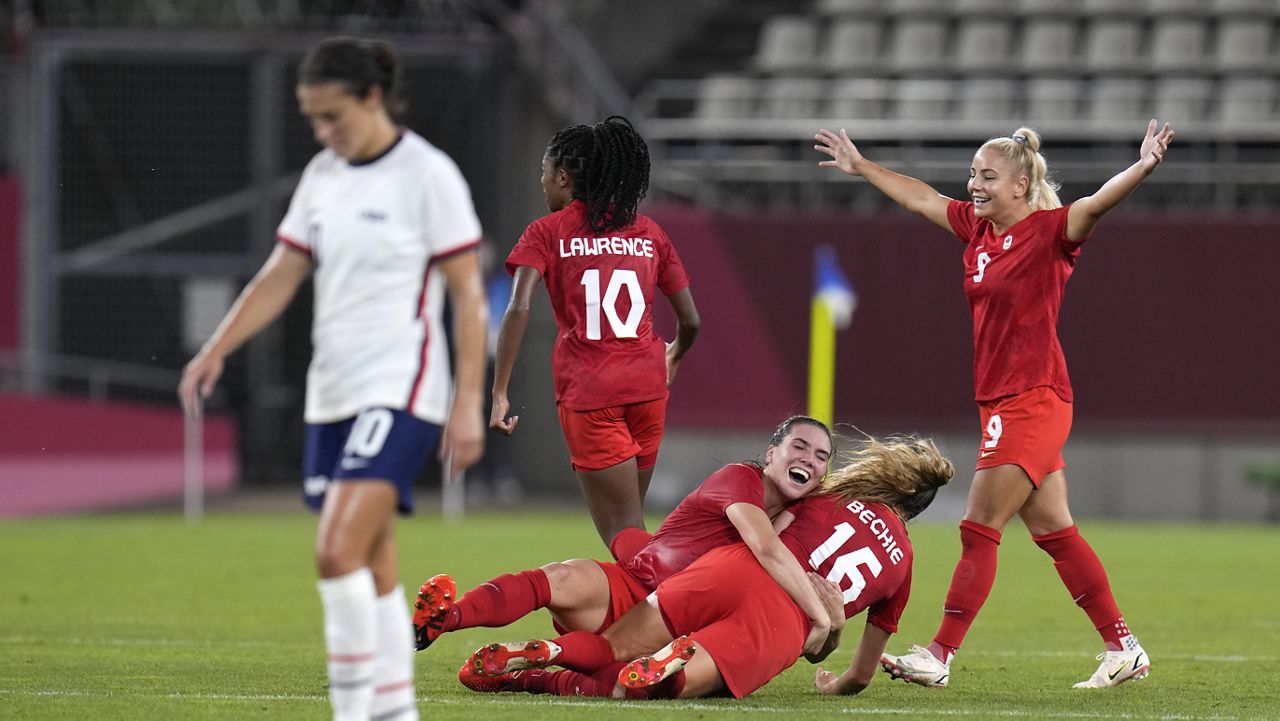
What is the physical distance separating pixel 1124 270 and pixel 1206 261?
3.26 ft

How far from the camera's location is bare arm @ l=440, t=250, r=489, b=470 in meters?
4.81

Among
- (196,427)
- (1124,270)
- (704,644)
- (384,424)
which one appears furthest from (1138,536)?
(384,424)

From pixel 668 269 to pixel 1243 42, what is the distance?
20026mm

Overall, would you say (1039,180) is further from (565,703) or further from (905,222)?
(905,222)

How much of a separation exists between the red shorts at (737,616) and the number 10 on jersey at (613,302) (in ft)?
3.69

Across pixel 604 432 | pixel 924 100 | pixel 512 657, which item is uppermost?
pixel 924 100

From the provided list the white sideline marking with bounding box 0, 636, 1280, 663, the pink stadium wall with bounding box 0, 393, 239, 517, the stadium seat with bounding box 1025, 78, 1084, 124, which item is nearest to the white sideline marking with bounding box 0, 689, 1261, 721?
the white sideline marking with bounding box 0, 636, 1280, 663

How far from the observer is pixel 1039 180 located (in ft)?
23.3

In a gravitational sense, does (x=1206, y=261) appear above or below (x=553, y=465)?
above

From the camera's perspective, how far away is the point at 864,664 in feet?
21.6

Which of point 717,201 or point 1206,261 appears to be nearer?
point 1206,261

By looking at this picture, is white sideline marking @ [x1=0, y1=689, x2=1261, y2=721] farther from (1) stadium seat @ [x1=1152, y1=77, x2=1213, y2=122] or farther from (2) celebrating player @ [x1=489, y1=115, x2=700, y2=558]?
(1) stadium seat @ [x1=1152, y1=77, x2=1213, y2=122]

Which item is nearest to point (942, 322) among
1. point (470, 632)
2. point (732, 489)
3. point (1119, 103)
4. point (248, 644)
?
point (1119, 103)

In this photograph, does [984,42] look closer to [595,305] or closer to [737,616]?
[595,305]
